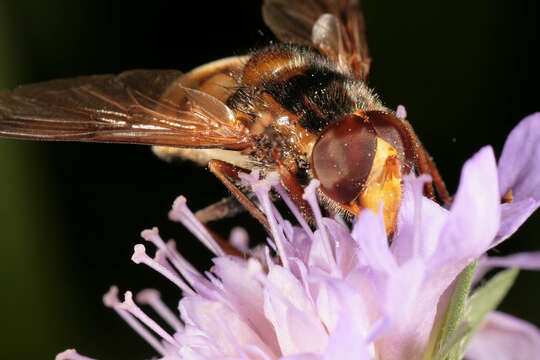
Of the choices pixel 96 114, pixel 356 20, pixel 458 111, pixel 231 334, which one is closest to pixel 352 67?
pixel 356 20

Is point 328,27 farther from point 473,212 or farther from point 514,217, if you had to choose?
point 473,212

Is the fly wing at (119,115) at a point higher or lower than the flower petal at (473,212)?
higher

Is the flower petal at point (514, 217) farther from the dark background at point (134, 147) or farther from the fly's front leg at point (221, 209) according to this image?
the dark background at point (134, 147)

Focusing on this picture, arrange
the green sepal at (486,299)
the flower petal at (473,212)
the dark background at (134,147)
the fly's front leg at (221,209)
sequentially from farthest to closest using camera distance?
the dark background at (134,147)
the fly's front leg at (221,209)
the green sepal at (486,299)
the flower petal at (473,212)

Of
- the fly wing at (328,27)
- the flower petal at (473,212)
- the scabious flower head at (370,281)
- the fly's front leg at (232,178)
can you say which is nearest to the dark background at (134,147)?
the fly wing at (328,27)

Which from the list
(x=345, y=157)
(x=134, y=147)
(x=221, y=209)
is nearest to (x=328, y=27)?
(x=221, y=209)

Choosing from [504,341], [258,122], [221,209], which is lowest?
[504,341]

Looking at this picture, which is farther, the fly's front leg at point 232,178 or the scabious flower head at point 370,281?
the fly's front leg at point 232,178
